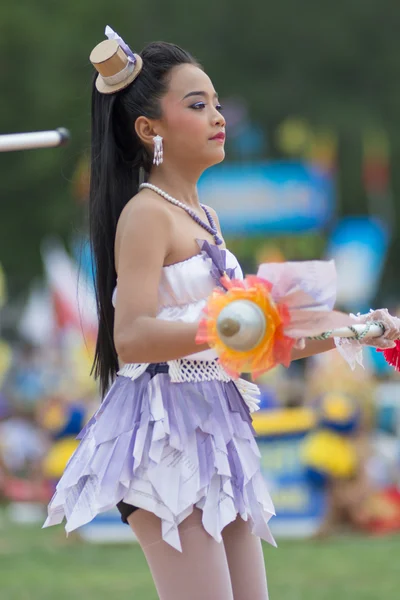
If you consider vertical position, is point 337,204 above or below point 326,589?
above

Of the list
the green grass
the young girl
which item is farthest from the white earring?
the green grass

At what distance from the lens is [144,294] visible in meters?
2.57

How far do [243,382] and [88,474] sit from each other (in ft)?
1.37

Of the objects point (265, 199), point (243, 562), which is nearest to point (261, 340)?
point (243, 562)

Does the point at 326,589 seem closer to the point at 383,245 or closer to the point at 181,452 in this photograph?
the point at 181,452

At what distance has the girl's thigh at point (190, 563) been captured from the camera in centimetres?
258

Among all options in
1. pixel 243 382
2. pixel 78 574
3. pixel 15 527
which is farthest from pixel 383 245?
pixel 243 382

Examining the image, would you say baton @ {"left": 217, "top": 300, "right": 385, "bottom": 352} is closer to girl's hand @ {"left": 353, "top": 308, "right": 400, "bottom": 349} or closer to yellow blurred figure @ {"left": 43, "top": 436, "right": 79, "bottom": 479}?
girl's hand @ {"left": 353, "top": 308, "right": 400, "bottom": 349}

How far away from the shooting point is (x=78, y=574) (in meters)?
7.04

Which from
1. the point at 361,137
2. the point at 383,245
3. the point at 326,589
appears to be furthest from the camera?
the point at 361,137

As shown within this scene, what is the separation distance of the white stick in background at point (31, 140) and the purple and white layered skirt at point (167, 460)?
66 cm

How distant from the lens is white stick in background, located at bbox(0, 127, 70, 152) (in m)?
3.00

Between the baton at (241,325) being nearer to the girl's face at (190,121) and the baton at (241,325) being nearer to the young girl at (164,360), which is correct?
the young girl at (164,360)

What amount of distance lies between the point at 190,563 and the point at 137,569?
4727 millimetres
